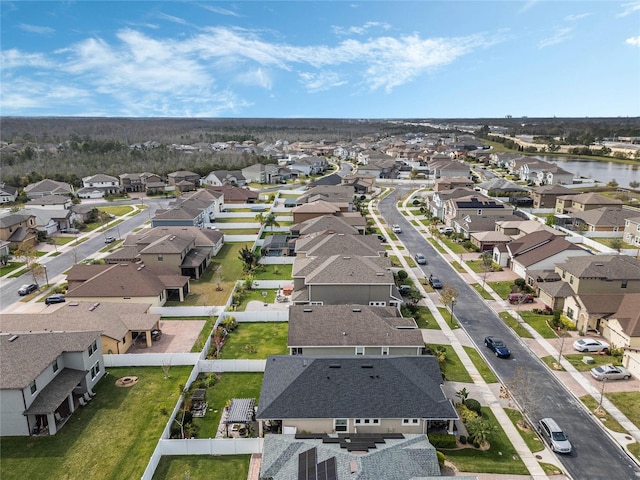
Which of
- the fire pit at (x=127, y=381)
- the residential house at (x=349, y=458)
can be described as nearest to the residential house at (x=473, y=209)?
the residential house at (x=349, y=458)

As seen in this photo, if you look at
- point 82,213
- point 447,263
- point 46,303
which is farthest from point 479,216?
point 82,213

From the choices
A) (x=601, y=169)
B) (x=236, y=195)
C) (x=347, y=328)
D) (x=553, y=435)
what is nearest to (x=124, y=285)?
(x=347, y=328)

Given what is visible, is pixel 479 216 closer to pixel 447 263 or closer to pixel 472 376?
pixel 447 263

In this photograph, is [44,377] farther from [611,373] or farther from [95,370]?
[611,373]

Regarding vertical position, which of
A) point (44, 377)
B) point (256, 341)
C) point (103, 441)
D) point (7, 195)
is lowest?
point (103, 441)

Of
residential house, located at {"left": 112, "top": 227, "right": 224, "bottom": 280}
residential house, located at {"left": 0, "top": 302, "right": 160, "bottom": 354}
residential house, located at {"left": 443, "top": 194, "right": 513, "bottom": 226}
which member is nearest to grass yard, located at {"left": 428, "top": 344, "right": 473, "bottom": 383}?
residential house, located at {"left": 0, "top": 302, "right": 160, "bottom": 354}

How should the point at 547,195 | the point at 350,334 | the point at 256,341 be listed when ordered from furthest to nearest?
the point at 547,195, the point at 256,341, the point at 350,334
